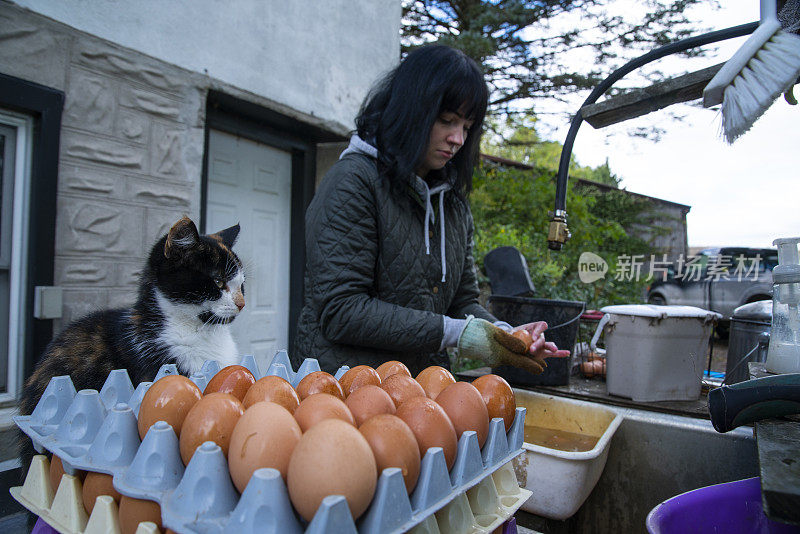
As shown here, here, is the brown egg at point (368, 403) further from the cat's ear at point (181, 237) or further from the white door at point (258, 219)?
the white door at point (258, 219)

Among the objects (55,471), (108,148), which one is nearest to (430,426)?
(55,471)

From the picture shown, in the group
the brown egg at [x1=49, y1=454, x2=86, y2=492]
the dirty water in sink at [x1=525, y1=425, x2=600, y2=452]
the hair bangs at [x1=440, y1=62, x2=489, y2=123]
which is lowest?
the dirty water in sink at [x1=525, y1=425, x2=600, y2=452]

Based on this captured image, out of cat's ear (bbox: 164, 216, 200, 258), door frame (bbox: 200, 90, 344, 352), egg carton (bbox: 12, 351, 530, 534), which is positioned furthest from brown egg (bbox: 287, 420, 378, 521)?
door frame (bbox: 200, 90, 344, 352)

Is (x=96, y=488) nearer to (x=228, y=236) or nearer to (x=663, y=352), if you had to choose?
(x=228, y=236)

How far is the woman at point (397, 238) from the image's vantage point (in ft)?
5.09

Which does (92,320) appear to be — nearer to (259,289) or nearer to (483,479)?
(483,479)

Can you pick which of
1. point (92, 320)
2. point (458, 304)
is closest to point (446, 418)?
point (92, 320)

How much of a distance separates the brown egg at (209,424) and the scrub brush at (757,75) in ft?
4.49

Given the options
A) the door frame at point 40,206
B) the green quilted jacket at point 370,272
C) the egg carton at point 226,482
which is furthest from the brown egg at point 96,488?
the door frame at point 40,206

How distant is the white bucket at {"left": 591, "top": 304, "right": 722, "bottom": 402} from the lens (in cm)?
200

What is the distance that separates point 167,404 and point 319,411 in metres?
0.27

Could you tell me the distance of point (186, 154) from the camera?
295cm

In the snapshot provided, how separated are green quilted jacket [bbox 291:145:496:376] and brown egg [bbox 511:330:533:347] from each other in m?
0.25

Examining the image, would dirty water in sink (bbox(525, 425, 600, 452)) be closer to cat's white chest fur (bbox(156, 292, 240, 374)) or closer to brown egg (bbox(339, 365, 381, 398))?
brown egg (bbox(339, 365, 381, 398))
